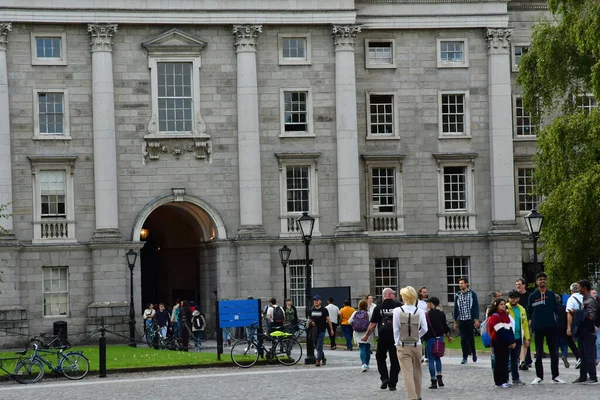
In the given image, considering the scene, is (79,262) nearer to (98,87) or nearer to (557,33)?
A: (98,87)

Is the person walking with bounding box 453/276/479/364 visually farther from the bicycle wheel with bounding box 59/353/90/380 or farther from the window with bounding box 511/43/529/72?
the window with bounding box 511/43/529/72

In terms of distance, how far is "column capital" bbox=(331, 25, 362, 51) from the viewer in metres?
59.7

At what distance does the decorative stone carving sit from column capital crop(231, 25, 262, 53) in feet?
12.9

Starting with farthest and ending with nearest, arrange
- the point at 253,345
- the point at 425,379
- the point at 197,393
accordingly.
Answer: the point at 253,345 < the point at 425,379 < the point at 197,393

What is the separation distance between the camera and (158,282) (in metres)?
68.0

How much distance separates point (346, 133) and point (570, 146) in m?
13.5

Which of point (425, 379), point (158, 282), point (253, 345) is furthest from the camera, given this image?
point (158, 282)

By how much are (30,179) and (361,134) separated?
1371 centimetres

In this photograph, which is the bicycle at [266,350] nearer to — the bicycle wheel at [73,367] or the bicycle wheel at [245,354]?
the bicycle wheel at [245,354]

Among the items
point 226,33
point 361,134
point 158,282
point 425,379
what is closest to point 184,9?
point 226,33

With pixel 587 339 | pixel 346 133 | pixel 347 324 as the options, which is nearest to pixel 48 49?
pixel 346 133

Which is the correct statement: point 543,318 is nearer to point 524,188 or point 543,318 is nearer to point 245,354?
point 245,354

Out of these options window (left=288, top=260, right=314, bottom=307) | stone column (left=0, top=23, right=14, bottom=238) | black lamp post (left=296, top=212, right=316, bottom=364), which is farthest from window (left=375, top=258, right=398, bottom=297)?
black lamp post (left=296, top=212, right=316, bottom=364)

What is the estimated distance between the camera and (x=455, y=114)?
6156cm
